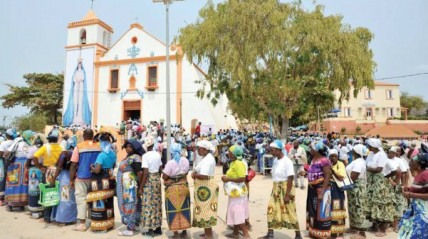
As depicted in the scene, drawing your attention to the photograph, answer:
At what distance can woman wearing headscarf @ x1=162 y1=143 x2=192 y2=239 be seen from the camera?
179 inches

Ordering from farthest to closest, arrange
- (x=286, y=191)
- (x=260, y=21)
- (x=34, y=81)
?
(x=34, y=81) < (x=260, y=21) < (x=286, y=191)

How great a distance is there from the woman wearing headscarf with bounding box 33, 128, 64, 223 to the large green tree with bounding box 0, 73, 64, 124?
2667 centimetres

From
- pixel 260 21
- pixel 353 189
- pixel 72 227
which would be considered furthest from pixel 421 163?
pixel 260 21

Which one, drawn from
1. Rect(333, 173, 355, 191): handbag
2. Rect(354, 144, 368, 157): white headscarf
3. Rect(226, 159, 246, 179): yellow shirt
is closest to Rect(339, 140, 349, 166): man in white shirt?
Rect(354, 144, 368, 157): white headscarf

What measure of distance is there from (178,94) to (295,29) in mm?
11295

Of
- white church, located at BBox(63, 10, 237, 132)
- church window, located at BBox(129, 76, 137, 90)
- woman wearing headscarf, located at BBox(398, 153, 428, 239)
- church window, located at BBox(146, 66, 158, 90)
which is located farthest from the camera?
church window, located at BBox(129, 76, 137, 90)

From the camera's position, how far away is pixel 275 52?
39.6ft

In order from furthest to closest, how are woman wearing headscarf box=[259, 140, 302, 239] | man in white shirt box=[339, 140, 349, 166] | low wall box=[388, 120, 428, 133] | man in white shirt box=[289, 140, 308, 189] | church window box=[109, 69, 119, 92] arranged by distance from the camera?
low wall box=[388, 120, 428, 133], church window box=[109, 69, 119, 92], man in white shirt box=[289, 140, 308, 189], man in white shirt box=[339, 140, 349, 166], woman wearing headscarf box=[259, 140, 302, 239]

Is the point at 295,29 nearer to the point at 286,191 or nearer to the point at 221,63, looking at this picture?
the point at 221,63

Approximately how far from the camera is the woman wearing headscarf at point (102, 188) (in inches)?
192

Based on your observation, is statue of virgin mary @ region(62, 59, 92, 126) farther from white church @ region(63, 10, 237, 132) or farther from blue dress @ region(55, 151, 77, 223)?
blue dress @ region(55, 151, 77, 223)

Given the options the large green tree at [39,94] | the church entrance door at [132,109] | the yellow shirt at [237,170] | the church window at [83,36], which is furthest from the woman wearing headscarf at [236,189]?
the large green tree at [39,94]

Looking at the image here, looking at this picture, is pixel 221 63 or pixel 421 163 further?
pixel 221 63

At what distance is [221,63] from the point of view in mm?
12469
